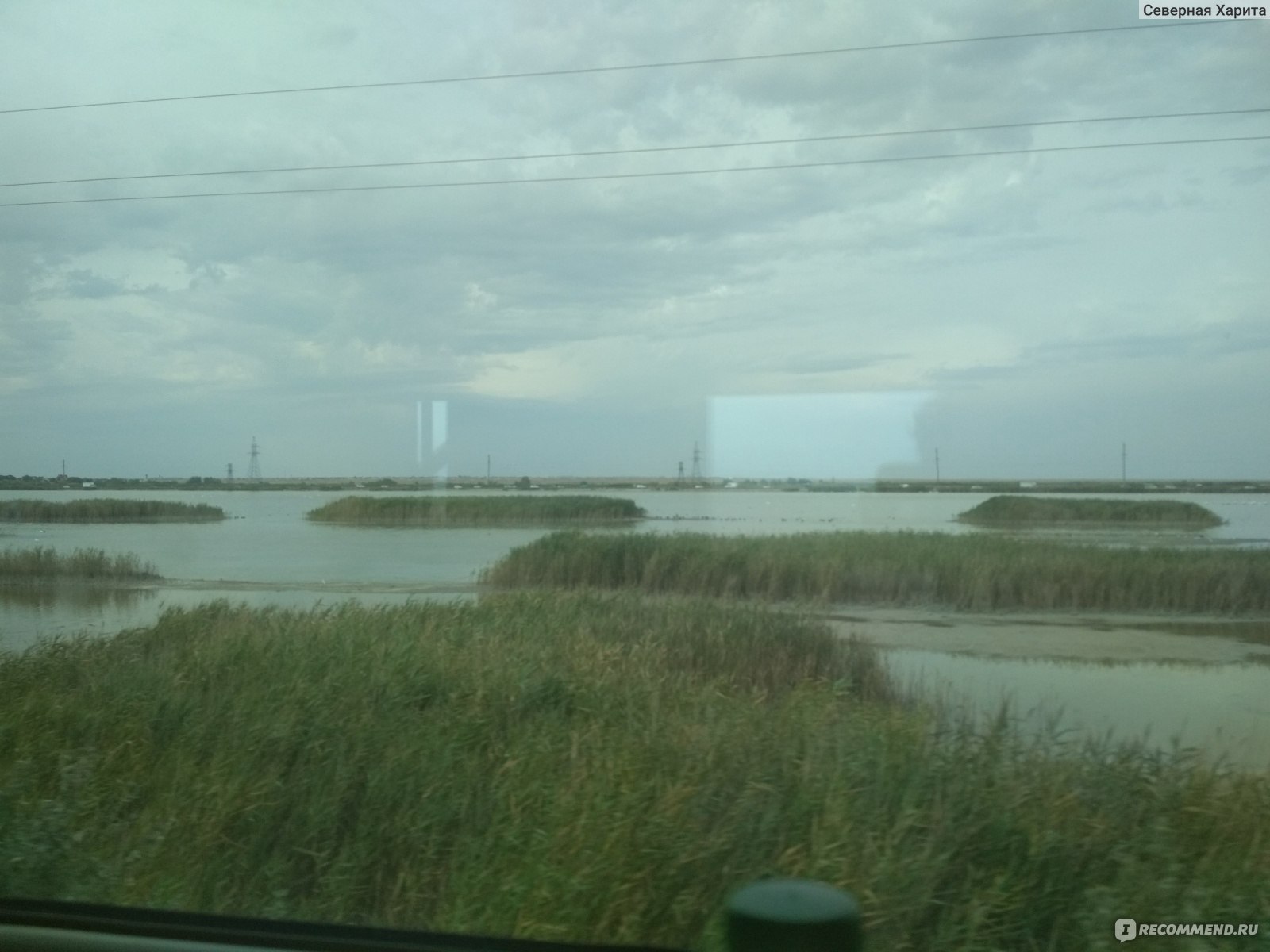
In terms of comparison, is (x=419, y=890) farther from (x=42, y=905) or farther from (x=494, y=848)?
(x=42, y=905)

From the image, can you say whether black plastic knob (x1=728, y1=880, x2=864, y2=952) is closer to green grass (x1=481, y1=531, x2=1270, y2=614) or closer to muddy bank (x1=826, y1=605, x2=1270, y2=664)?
muddy bank (x1=826, y1=605, x2=1270, y2=664)

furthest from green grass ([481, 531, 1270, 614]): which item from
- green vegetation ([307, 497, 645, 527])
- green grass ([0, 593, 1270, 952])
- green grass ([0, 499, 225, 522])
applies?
green grass ([0, 499, 225, 522])

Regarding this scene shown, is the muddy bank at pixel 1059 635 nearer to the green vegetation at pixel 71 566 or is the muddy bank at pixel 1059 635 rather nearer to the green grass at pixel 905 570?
the green grass at pixel 905 570

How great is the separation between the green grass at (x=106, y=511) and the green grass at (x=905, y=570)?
2902 mm

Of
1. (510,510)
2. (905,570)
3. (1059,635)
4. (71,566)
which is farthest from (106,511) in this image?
(1059,635)

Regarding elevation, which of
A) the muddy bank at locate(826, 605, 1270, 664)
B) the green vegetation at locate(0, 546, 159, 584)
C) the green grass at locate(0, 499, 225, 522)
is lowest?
the muddy bank at locate(826, 605, 1270, 664)

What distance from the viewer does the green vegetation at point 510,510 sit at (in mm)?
7133

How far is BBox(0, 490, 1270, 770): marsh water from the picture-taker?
4.89 m

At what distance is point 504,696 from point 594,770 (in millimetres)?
1225

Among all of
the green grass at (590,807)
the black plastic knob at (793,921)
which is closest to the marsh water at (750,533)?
the green grass at (590,807)

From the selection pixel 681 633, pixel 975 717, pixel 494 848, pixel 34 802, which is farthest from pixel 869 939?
pixel 681 633

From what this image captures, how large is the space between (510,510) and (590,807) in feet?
13.1

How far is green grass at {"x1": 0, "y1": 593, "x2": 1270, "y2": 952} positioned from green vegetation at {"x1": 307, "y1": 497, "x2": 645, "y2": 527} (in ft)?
6.62

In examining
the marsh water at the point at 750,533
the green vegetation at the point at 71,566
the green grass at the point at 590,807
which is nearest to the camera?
the green grass at the point at 590,807
